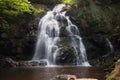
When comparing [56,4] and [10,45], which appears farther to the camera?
[56,4]

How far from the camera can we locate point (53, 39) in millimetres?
25703

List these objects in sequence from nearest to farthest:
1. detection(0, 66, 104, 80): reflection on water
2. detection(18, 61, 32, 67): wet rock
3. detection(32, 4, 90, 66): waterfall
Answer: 1. detection(0, 66, 104, 80): reflection on water
2. detection(18, 61, 32, 67): wet rock
3. detection(32, 4, 90, 66): waterfall

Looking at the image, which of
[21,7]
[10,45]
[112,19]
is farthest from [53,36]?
[21,7]

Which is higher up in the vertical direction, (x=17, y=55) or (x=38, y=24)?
(x=38, y=24)

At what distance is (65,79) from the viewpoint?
11344 mm

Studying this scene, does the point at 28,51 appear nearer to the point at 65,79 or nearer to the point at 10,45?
the point at 10,45

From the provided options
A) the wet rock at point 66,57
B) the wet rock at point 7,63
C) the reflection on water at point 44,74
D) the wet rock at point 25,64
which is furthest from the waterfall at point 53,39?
the reflection on water at point 44,74

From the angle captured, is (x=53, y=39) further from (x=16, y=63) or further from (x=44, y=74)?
(x=44, y=74)

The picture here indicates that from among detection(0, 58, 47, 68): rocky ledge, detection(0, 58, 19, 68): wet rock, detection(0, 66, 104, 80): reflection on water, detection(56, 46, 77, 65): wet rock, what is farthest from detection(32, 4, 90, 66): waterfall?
detection(0, 66, 104, 80): reflection on water

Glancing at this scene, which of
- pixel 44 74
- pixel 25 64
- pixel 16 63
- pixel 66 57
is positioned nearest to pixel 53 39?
pixel 66 57

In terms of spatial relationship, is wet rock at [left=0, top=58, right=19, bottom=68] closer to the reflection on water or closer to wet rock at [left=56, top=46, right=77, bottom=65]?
wet rock at [left=56, top=46, right=77, bottom=65]

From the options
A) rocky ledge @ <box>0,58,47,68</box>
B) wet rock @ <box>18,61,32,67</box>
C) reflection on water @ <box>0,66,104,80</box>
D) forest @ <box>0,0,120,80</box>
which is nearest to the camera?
reflection on water @ <box>0,66,104,80</box>

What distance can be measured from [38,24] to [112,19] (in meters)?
7.16

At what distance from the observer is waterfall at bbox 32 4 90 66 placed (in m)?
24.3
